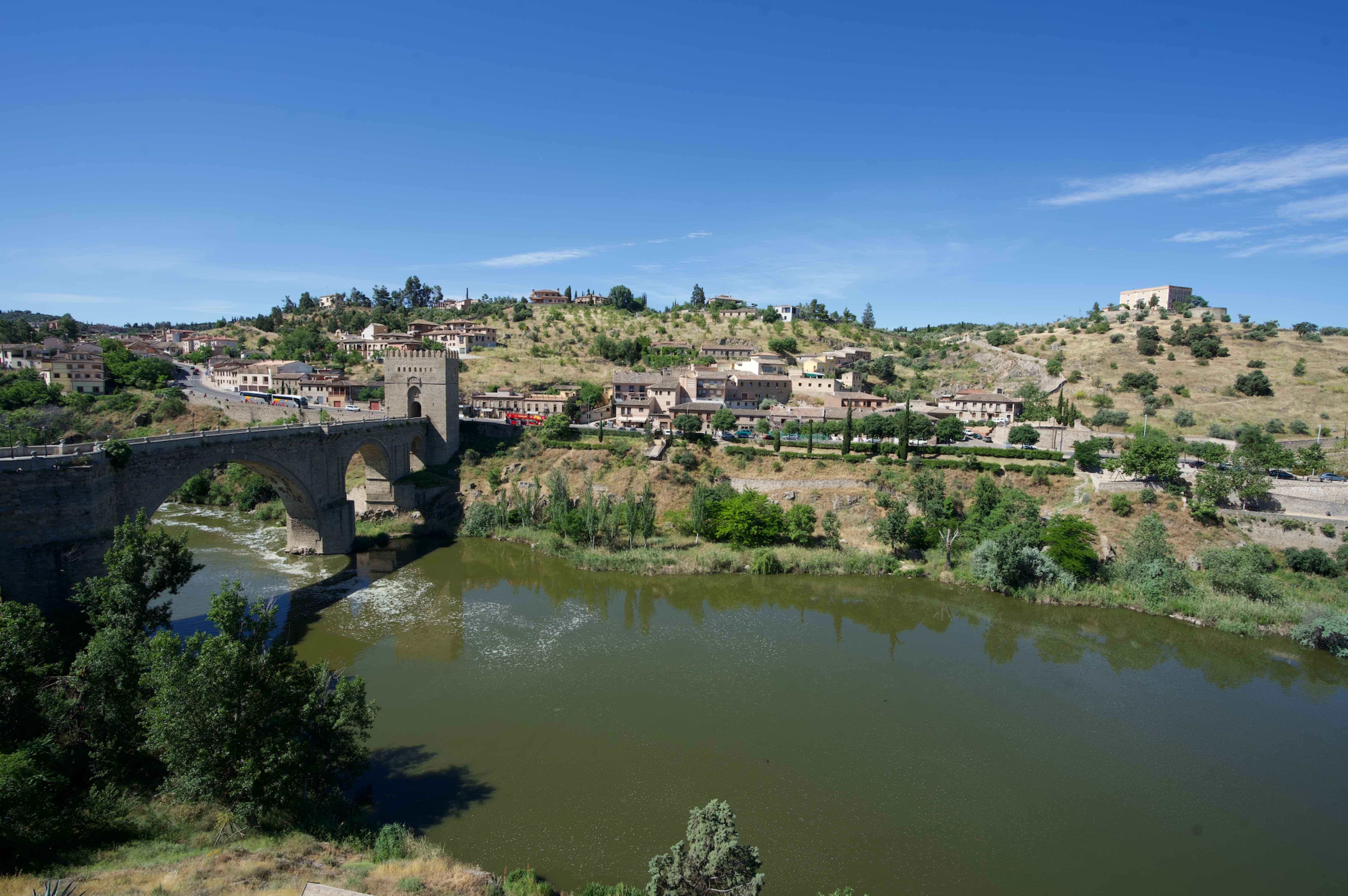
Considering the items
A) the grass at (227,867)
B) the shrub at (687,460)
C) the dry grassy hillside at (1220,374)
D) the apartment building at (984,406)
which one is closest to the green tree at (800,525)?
the shrub at (687,460)

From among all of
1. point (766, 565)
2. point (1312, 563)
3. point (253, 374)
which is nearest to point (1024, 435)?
point (1312, 563)

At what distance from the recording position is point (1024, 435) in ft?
142

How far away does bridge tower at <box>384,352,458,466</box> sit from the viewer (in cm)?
4256

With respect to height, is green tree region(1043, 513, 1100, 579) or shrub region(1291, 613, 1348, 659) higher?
green tree region(1043, 513, 1100, 579)

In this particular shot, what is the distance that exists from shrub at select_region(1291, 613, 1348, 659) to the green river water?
2.78 feet

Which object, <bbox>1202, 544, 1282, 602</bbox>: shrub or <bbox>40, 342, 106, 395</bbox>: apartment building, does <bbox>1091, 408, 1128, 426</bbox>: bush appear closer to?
<bbox>1202, 544, 1282, 602</bbox>: shrub

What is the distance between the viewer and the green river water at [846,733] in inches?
531

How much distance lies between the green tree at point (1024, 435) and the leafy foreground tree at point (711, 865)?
4097cm

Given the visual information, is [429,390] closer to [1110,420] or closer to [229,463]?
[229,463]

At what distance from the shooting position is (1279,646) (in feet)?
81.1

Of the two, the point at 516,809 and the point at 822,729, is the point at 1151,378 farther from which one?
the point at 516,809

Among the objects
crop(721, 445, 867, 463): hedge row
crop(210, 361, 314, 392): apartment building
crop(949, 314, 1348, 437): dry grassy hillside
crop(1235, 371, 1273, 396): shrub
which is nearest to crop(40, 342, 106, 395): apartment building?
crop(210, 361, 314, 392): apartment building

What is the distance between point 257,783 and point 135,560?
7597 mm

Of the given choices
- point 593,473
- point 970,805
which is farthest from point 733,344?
point 970,805
